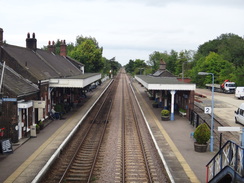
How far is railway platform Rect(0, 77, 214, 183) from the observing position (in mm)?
14078

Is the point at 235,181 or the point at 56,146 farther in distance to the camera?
the point at 56,146

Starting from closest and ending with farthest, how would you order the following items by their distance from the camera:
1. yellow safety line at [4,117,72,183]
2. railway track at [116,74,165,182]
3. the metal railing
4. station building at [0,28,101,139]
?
1. the metal railing
2. yellow safety line at [4,117,72,183]
3. railway track at [116,74,165,182]
4. station building at [0,28,101,139]

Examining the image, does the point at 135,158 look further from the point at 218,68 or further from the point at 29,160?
the point at 218,68

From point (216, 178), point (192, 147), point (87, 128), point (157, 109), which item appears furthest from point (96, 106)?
point (216, 178)

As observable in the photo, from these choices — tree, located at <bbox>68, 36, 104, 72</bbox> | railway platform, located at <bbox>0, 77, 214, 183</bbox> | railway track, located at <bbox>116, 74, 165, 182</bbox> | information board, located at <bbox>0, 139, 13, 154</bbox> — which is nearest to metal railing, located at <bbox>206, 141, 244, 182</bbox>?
railway platform, located at <bbox>0, 77, 214, 183</bbox>

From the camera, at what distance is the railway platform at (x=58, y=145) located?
14.1 metres

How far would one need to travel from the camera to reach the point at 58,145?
62.8 feet

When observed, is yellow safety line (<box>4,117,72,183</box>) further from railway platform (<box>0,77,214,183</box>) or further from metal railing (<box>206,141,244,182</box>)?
metal railing (<box>206,141,244,182</box>)

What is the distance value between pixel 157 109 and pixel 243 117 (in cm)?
1198

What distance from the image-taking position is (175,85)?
28.8 m

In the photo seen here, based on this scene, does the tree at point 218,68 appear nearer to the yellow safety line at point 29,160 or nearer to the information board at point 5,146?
the yellow safety line at point 29,160

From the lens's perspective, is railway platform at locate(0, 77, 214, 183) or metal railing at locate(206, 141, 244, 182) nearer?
metal railing at locate(206, 141, 244, 182)

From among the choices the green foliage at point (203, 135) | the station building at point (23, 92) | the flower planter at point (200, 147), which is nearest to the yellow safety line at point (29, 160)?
the station building at point (23, 92)

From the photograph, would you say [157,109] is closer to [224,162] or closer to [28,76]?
[28,76]
